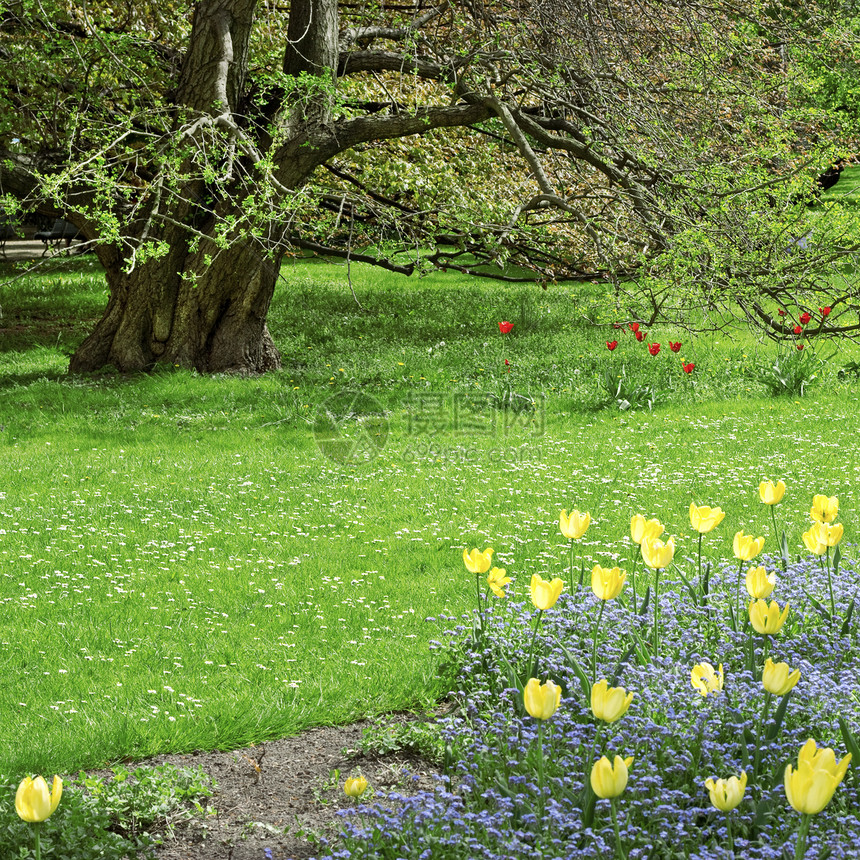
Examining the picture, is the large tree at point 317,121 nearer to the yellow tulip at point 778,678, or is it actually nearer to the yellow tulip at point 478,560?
the yellow tulip at point 478,560

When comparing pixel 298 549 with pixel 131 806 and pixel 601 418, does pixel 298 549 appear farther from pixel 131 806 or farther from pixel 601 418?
pixel 601 418

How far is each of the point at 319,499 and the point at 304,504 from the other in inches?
6.6

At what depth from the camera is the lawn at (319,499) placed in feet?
14.9

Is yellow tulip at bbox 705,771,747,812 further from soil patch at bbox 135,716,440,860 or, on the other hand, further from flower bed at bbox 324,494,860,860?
soil patch at bbox 135,716,440,860

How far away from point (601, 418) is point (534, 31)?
442 centimetres

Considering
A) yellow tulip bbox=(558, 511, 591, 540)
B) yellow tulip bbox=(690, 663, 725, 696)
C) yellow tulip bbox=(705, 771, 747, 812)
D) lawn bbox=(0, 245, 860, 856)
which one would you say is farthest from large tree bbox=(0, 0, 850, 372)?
yellow tulip bbox=(705, 771, 747, 812)

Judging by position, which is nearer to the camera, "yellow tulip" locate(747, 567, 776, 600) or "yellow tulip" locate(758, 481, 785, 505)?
"yellow tulip" locate(747, 567, 776, 600)

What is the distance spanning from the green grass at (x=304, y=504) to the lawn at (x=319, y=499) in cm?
2

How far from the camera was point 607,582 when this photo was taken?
324cm

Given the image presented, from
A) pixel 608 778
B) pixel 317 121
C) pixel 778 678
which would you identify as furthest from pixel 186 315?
pixel 608 778

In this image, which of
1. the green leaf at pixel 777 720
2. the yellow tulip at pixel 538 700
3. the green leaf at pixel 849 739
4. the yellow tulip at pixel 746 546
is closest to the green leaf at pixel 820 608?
A: the yellow tulip at pixel 746 546

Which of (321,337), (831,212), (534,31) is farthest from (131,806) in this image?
(321,337)

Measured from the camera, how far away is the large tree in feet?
32.0

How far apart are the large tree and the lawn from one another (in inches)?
45.9
